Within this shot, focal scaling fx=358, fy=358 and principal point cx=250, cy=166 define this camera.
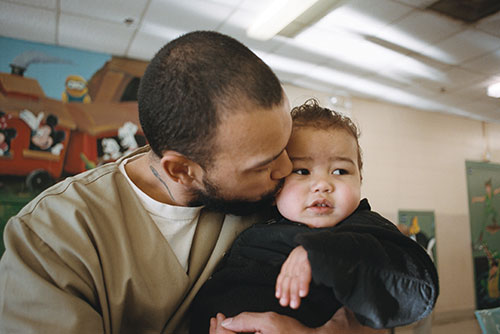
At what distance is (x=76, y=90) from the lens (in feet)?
13.8

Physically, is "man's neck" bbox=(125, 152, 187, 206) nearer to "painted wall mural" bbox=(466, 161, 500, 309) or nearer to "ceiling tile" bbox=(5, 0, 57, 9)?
"painted wall mural" bbox=(466, 161, 500, 309)

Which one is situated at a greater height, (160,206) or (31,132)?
(31,132)

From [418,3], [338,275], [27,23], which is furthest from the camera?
[27,23]

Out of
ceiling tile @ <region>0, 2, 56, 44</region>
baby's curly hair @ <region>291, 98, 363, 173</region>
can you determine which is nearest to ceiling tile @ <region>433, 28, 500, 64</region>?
baby's curly hair @ <region>291, 98, 363, 173</region>

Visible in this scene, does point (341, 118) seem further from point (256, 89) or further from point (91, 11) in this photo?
point (91, 11)

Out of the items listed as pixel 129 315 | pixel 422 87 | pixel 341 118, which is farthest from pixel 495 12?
pixel 129 315

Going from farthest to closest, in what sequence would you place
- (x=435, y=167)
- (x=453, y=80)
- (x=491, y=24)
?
(x=435, y=167) → (x=453, y=80) → (x=491, y=24)

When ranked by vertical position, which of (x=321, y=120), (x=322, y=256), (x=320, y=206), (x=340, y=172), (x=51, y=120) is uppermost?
(x=51, y=120)

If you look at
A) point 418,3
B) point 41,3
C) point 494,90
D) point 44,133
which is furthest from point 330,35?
point 44,133

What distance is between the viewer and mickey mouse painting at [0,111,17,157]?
12.4 feet

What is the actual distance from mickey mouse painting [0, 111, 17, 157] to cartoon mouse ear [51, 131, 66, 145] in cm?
39

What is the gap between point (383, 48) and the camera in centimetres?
387

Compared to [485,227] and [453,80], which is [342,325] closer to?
[485,227]

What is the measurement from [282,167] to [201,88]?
0.35 meters
